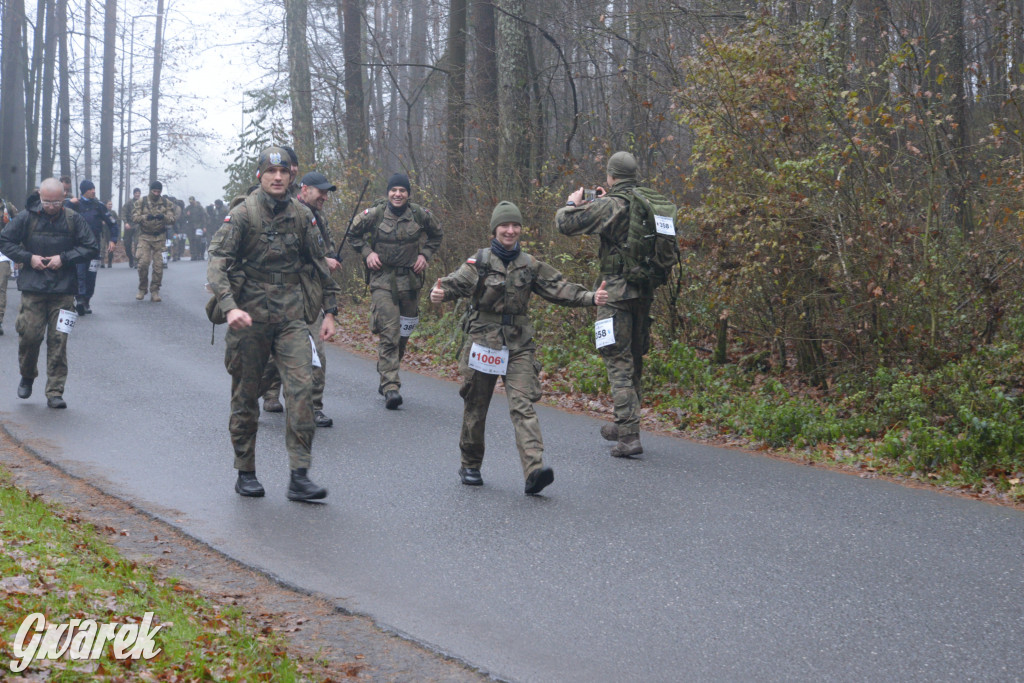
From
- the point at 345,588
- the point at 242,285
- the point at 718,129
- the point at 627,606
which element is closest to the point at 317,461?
the point at 242,285

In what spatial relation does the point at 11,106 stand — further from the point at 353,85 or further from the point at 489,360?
the point at 489,360

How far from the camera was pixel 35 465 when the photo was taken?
8438mm

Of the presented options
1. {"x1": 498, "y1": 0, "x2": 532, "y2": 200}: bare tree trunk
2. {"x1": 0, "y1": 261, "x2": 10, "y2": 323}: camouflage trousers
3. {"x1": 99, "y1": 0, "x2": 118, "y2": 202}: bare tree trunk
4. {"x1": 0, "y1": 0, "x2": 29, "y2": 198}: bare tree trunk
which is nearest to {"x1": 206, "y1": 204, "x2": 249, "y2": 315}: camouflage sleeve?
{"x1": 498, "y1": 0, "x2": 532, "y2": 200}: bare tree trunk

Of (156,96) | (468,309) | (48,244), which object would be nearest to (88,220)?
Answer: (48,244)

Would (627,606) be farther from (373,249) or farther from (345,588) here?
(373,249)

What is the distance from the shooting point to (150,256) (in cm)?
2128

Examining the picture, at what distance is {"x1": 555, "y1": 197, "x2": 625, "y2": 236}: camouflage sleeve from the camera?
→ 893cm

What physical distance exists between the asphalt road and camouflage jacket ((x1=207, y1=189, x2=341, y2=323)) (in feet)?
4.31

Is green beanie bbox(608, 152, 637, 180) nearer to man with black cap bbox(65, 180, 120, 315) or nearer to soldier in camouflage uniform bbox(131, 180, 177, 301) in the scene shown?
man with black cap bbox(65, 180, 120, 315)

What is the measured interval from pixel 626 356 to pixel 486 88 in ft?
32.6

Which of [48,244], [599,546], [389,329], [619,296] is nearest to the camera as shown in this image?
[599,546]

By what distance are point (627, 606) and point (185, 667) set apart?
215cm

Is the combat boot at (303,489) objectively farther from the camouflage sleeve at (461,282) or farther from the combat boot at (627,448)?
the combat boot at (627,448)

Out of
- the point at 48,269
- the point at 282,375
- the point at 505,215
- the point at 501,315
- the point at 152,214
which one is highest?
the point at 152,214
